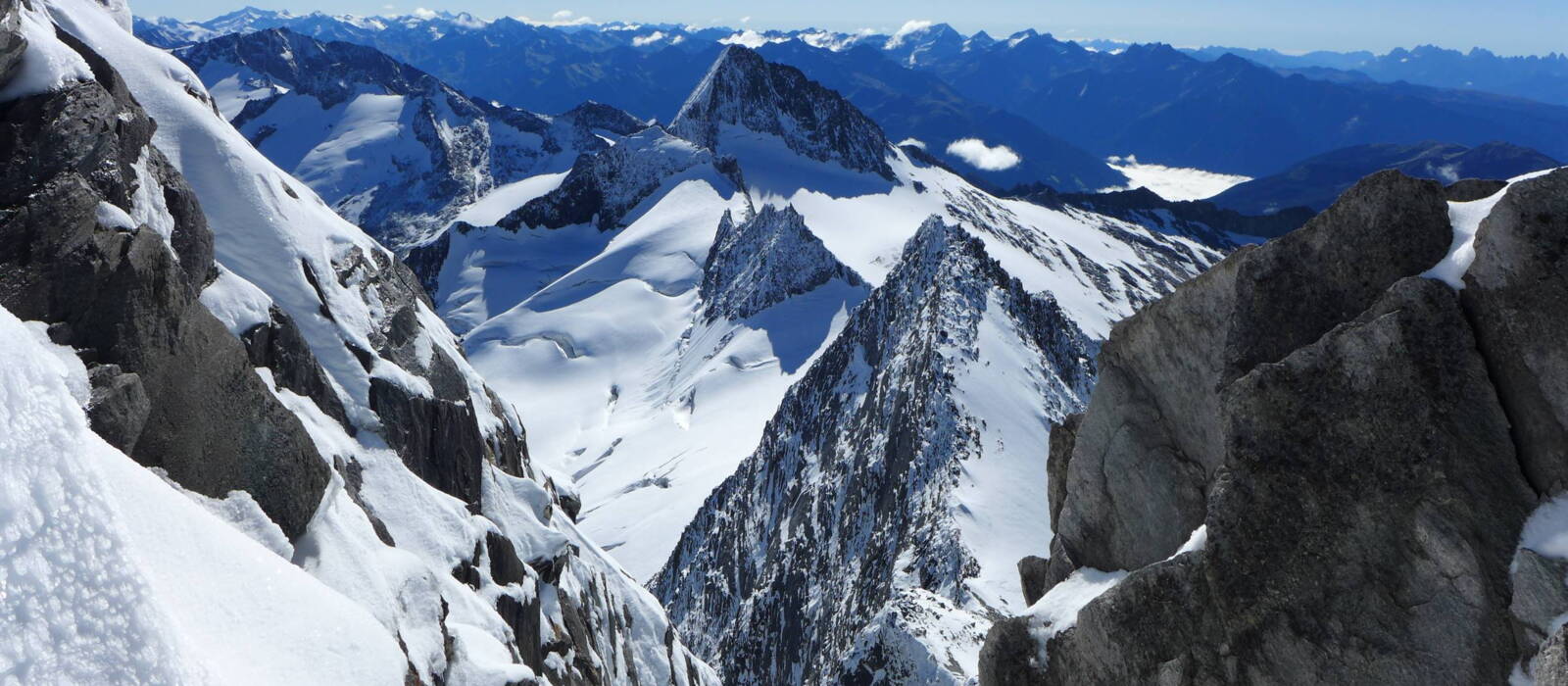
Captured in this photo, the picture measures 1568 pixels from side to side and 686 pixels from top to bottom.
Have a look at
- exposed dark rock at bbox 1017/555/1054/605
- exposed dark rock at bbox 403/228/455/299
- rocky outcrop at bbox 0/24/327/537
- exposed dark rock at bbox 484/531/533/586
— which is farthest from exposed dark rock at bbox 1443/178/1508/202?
exposed dark rock at bbox 403/228/455/299

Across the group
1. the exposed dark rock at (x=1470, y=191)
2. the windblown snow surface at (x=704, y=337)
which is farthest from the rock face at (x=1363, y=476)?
the windblown snow surface at (x=704, y=337)

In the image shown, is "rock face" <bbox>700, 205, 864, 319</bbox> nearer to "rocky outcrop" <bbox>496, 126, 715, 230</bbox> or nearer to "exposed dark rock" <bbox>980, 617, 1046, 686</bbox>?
"rocky outcrop" <bbox>496, 126, 715, 230</bbox>

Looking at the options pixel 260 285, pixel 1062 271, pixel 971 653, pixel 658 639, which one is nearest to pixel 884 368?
pixel 658 639

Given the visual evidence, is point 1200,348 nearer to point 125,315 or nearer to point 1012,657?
point 1012,657

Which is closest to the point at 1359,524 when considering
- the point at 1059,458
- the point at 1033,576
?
the point at 1059,458

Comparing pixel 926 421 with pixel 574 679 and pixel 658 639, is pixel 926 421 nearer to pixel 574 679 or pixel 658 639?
pixel 658 639

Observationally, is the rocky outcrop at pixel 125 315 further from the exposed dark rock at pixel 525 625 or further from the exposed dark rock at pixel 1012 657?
the exposed dark rock at pixel 1012 657
